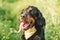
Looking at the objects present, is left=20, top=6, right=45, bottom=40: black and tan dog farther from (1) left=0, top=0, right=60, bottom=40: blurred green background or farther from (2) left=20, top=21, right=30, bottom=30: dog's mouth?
(1) left=0, top=0, right=60, bottom=40: blurred green background

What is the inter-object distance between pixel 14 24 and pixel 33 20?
10.1 ft

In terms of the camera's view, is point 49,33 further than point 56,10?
No

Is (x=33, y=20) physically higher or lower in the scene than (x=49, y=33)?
higher

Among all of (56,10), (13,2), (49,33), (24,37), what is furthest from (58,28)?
(13,2)

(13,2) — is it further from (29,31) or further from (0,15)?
(29,31)

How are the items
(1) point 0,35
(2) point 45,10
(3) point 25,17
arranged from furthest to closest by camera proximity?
(2) point 45,10, (1) point 0,35, (3) point 25,17

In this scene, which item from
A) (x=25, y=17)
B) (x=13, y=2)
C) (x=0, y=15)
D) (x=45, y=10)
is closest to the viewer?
(x=25, y=17)

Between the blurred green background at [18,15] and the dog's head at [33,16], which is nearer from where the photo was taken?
the dog's head at [33,16]

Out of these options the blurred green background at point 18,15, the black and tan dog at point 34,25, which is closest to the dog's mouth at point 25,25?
the black and tan dog at point 34,25

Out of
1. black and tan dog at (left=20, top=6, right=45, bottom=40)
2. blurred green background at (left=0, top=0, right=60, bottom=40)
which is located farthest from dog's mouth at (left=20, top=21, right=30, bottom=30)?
blurred green background at (left=0, top=0, right=60, bottom=40)

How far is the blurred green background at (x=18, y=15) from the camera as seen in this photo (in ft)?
27.2

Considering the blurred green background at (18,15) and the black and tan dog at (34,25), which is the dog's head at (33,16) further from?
the blurred green background at (18,15)

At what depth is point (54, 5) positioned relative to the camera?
9.49 metres

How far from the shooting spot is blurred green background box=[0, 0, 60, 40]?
8297mm
